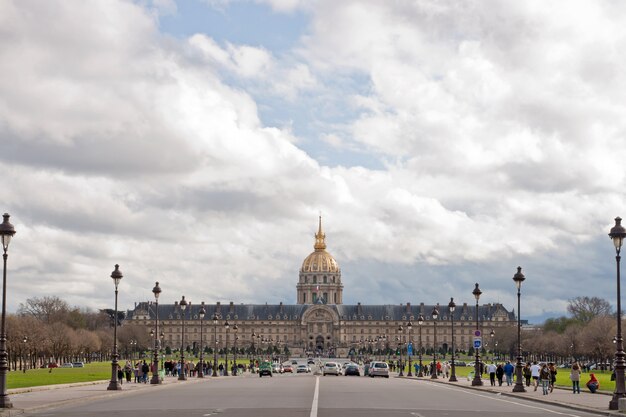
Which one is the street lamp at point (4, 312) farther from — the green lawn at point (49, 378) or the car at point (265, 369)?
the car at point (265, 369)

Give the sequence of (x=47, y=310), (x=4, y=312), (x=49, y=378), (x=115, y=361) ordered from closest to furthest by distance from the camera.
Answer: (x=4, y=312) < (x=115, y=361) < (x=49, y=378) < (x=47, y=310)

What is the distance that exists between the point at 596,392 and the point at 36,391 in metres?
27.7

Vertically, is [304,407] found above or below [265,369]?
above

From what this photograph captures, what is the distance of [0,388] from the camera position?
1393 inches

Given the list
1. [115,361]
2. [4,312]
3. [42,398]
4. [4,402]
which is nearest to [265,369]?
[115,361]

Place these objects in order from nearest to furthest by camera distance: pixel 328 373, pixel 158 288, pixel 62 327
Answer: pixel 158 288, pixel 328 373, pixel 62 327

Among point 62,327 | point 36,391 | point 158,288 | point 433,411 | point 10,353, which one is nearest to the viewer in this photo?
point 433,411

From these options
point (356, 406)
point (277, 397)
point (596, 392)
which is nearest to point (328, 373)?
point (596, 392)

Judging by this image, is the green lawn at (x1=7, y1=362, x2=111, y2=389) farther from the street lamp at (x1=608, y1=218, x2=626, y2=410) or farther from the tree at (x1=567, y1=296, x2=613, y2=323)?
the tree at (x1=567, y1=296, x2=613, y2=323)

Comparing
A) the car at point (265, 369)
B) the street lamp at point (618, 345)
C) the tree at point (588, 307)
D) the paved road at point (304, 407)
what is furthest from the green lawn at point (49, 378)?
the tree at point (588, 307)

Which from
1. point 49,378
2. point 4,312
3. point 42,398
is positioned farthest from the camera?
point 49,378

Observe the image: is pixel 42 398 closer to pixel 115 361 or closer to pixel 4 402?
pixel 4 402

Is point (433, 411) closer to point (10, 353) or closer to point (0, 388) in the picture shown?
point (0, 388)

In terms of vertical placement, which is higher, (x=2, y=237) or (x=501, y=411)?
(x=2, y=237)
